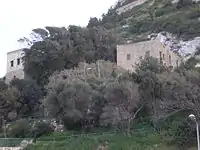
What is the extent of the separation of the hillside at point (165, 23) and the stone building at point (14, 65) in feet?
57.5

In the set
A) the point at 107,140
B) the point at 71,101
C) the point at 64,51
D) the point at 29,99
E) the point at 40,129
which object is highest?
the point at 64,51

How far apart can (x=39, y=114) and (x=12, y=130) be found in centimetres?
688

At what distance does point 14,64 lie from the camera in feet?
252

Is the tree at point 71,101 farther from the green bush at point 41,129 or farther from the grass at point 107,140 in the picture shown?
the grass at point 107,140

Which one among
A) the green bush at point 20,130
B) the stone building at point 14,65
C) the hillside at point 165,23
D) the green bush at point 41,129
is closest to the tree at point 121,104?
the green bush at point 41,129

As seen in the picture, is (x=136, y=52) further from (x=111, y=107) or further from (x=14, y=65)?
(x=14, y=65)

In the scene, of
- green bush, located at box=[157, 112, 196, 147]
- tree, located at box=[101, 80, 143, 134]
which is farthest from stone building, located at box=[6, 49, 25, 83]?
green bush, located at box=[157, 112, 196, 147]

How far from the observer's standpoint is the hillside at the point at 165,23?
7956cm

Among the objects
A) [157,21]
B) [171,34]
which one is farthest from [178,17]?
[171,34]

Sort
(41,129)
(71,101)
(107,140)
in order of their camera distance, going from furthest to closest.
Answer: (41,129) < (71,101) < (107,140)

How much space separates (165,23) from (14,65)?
104 ft

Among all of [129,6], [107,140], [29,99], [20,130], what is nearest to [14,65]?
[29,99]

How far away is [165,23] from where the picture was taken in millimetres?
89938

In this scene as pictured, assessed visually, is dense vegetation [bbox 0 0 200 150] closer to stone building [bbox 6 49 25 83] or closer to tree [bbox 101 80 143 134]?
tree [bbox 101 80 143 134]
